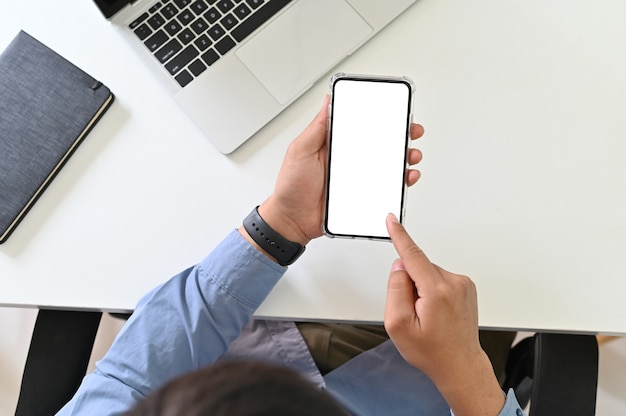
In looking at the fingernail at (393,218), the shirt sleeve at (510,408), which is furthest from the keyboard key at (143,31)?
the shirt sleeve at (510,408)

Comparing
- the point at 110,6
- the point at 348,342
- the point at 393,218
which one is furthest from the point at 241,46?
the point at 348,342

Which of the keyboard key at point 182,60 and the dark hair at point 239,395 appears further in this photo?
the keyboard key at point 182,60

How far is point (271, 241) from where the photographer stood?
22.2 inches

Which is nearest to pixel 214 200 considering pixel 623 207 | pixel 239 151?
pixel 239 151

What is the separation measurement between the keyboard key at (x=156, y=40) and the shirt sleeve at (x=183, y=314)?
0.22 meters

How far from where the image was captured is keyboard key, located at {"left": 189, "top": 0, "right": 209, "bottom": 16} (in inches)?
23.8

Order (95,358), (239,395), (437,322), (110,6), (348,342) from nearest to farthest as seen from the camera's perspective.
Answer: (239,395)
(437,322)
(110,6)
(348,342)
(95,358)

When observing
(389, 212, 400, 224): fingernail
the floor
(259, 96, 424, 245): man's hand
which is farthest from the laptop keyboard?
the floor

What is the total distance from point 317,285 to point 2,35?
0.45 m

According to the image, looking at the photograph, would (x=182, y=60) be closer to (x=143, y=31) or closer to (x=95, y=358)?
(x=143, y=31)

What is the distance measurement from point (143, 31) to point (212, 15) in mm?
77

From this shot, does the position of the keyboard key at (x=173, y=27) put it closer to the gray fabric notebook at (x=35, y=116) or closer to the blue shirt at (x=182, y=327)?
the gray fabric notebook at (x=35, y=116)

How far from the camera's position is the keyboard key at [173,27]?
60cm

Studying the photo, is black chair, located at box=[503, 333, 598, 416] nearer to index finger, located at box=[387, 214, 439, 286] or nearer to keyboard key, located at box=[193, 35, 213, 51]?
index finger, located at box=[387, 214, 439, 286]
